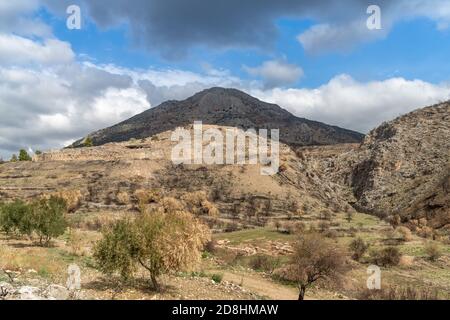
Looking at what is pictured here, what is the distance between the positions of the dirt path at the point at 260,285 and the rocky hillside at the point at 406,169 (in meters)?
39.7

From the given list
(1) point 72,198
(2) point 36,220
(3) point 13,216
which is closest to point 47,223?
(2) point 36,220

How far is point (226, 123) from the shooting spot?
545ft

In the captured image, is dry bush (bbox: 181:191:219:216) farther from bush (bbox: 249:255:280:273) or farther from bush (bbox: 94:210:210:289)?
bush (bbox: 94:210:210:289)

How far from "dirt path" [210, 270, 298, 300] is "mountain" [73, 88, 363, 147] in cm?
11693

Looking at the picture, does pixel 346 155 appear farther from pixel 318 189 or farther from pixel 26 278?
pixel 26 278

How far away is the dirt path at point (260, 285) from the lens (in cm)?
2343

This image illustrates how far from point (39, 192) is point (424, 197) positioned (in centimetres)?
5753

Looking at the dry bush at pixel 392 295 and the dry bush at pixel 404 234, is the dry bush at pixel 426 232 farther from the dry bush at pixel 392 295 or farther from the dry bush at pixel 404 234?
the dry bush at pixel 392 295

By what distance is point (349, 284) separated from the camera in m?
27.5

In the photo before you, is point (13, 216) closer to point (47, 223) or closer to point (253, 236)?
point (47, 223)

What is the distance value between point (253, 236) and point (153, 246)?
1245 inches

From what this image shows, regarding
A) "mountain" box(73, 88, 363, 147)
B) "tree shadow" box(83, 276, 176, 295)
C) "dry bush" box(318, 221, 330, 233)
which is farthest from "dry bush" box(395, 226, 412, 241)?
"mountain" box(73, 88, 363, 147)

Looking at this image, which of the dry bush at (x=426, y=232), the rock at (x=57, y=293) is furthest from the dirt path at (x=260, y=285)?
the dry bush at (x=426, y=232)

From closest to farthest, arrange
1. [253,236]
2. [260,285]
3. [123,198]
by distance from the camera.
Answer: [260,285] < [253,236] < [123,198]
